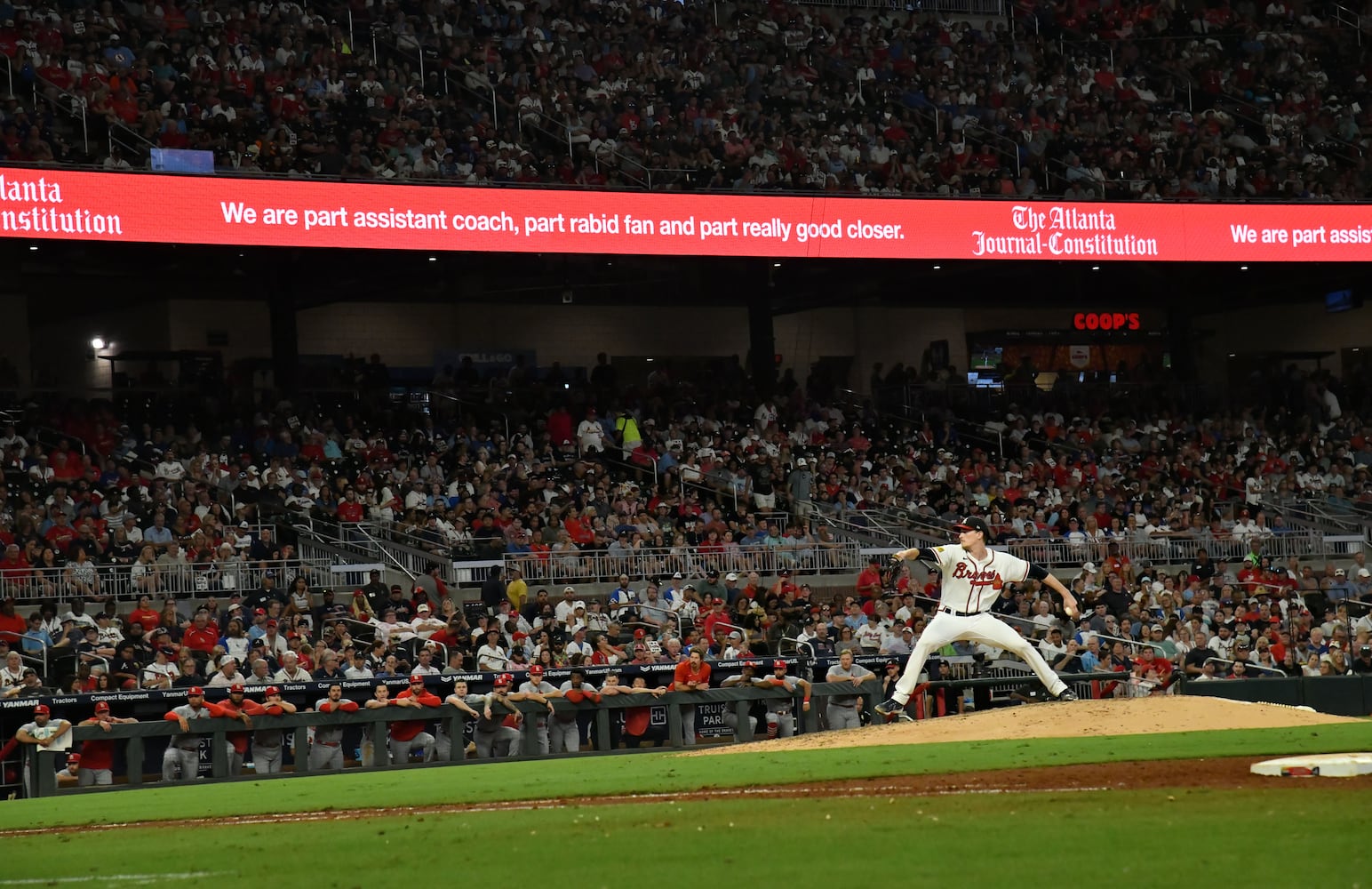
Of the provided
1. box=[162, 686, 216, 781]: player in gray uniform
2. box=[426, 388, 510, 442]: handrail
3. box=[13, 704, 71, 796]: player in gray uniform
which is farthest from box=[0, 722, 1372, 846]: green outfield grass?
box=[426, 388, 510, 442]: handrail

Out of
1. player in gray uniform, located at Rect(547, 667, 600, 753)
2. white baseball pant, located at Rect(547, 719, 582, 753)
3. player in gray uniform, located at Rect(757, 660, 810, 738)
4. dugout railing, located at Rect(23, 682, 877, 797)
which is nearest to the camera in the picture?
dugout railing, located at Rect(23, 682, 877, 797)

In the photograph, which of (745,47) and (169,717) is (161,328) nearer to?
(745,47)

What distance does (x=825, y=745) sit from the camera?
14633 millimetres

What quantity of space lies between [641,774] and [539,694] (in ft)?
17.3

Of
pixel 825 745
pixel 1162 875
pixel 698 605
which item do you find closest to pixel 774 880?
pixel 1162 875

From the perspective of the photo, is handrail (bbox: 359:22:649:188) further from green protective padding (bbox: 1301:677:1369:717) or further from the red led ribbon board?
green protective padding (bbox: 1301:677:1369:717)

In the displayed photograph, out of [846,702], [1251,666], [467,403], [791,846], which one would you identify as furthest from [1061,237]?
[791,846]

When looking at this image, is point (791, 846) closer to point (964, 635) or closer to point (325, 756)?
point (964, 635)

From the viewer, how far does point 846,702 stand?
18.8 metres

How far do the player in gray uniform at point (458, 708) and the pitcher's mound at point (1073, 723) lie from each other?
3.24m

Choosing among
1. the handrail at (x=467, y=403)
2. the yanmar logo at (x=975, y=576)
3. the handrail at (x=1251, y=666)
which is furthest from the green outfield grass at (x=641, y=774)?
the handrail at (x=467, y=403)

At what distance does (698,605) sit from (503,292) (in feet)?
41.2

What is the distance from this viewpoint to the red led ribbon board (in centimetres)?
2455

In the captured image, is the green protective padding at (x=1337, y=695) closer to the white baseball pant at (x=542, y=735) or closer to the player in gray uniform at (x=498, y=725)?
the white baseball pant at (x=542, y=735)
